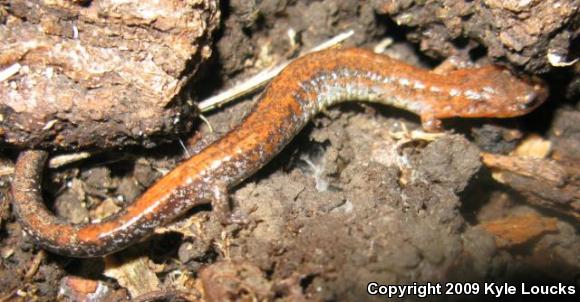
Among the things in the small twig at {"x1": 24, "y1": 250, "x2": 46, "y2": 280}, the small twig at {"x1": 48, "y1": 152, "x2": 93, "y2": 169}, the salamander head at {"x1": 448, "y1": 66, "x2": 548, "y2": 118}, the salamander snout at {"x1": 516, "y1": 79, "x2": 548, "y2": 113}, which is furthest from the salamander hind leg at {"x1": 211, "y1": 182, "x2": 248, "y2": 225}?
the salamander snout at {"x1": 516, "y1": 79, "x2": 548, "y2": 113}

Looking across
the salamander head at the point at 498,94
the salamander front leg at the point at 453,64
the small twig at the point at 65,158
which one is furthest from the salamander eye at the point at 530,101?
the small twig at the point at 65,158

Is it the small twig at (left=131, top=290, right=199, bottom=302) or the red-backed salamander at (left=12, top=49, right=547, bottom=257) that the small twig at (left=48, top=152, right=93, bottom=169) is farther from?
the small twig at (left=131, top=290, right=199, bottom=302)

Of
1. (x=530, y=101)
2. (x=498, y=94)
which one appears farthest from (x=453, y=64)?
(x=530, y=101)

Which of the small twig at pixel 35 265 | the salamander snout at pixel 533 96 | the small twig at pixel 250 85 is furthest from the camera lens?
the small twig at pixel 250 85

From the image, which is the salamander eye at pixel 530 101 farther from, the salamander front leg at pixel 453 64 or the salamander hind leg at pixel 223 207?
the salamander hind leg at pixel 223 207

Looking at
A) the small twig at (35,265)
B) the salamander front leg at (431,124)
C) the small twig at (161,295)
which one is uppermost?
the salamander front leg at (431,124)

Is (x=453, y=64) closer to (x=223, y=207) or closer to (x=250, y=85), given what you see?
(x=250, y=85)

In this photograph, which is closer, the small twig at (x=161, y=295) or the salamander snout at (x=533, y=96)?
the small twig at (x=161, y=295)
